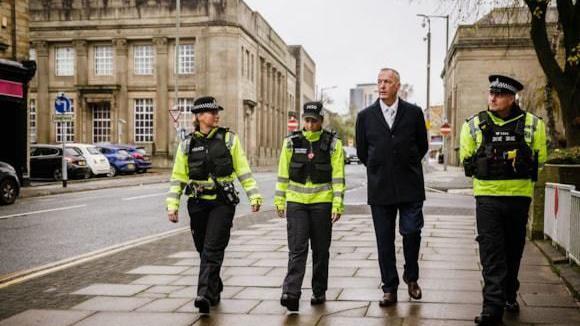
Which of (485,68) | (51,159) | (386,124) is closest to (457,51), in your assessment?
(485,68)

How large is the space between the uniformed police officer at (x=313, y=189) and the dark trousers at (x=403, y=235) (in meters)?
0.42

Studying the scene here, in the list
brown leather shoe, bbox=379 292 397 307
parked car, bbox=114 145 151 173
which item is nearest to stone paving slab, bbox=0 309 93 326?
brown leather shoe, bbox=379 292 397 307

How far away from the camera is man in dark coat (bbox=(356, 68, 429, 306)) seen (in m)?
6.49

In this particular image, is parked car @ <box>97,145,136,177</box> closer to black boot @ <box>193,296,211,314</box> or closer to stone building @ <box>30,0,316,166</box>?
stone building @ <box>30,0,316,166</box>

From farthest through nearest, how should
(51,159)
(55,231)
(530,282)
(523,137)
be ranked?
(51,159) < (55,231) < (530,282) < (523,137)

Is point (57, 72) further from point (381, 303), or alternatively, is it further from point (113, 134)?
point (381, 303)

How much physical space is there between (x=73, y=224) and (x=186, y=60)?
1696 inches

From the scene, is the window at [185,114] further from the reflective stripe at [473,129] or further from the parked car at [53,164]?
the reflective stripe at [473,129]

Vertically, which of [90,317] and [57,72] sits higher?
[57,72]

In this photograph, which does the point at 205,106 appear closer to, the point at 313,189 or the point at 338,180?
the point at 313,189

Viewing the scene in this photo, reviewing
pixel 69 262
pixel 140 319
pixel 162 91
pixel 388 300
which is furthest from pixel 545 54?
pixel 162 91

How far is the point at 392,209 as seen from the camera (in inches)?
260

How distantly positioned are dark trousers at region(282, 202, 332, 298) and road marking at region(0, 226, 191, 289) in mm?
3369

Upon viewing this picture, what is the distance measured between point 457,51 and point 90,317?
5859 cm
